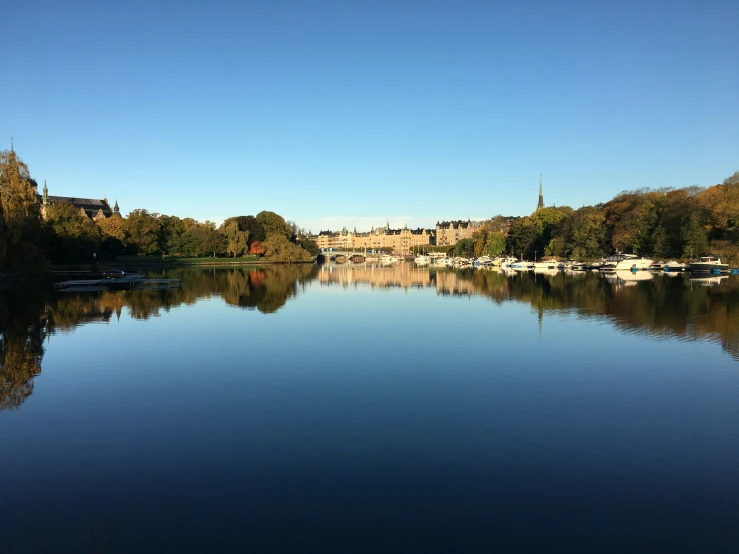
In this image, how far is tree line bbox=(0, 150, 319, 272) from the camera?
169ft

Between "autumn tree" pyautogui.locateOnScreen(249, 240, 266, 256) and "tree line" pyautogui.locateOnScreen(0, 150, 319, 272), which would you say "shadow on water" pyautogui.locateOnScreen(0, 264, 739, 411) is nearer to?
"tree line" pyautogui.locateOnScreen(0, 150, 319, 272)

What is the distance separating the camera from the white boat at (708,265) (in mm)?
72500

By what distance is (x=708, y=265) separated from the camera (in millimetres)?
72688

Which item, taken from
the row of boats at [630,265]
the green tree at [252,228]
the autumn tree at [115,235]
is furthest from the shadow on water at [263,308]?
the green tree at [252,228]

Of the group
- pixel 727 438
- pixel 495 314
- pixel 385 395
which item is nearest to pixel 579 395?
pixel 727 438

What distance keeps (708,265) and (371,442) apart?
78089mm

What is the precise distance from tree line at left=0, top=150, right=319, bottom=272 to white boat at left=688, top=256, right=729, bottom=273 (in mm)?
83932

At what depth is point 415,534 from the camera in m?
7.83

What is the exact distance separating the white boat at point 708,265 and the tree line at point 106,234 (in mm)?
83932

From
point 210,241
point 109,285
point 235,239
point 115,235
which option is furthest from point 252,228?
point 109,285

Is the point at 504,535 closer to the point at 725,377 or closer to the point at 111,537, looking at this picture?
the point at 111,537

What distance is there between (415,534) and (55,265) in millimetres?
75595

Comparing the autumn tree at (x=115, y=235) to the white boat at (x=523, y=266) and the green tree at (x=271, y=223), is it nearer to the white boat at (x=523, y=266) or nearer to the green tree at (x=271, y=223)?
the green tree at (x=271, y=223)

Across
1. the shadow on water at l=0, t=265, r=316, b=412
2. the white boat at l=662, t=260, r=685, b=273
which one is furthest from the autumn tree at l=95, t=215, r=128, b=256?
the white boat at l=662, t=260, r=685, b=273
